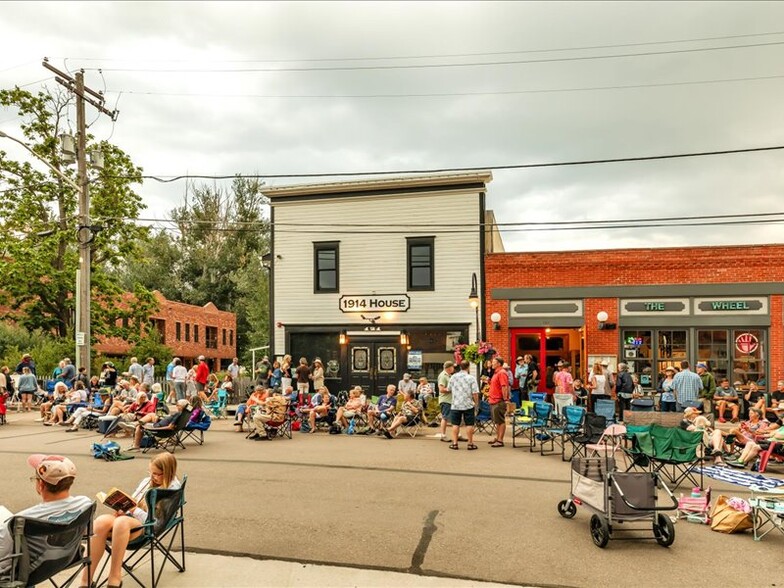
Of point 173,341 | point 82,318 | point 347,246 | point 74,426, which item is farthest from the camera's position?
point 173,341

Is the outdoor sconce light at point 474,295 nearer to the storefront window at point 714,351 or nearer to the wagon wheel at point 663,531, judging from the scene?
the storefront window at point 714,351

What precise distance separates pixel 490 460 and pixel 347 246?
12.9 meters

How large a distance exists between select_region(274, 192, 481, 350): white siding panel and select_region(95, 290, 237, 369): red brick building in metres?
17.3

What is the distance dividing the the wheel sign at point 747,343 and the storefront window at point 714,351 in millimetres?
392

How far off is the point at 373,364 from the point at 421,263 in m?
4.15

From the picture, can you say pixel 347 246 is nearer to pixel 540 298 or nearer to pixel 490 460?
pixel 540 298

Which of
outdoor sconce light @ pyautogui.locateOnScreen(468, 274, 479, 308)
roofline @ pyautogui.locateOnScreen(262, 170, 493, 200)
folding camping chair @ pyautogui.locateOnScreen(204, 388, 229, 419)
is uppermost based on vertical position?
roofline @ pyautogui.locateOnScreen(262, 170, 493, 200)

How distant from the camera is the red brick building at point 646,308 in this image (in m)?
18.5

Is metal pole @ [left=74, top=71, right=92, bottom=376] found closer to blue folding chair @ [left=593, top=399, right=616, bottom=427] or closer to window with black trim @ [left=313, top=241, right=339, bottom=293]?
window with black trim @ [left=313, top=241, right=339, bottom=293]

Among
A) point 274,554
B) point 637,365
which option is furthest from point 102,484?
point 637,365

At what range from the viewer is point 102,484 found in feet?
29.7

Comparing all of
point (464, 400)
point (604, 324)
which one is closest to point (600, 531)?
point (464, 400)

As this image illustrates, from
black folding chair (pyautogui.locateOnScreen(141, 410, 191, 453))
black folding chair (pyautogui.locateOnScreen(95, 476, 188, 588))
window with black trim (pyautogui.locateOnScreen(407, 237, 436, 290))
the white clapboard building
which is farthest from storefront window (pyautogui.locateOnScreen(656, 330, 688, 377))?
black folding chair (pyautogui.locateOnScreen(95, 476, 188, 588))

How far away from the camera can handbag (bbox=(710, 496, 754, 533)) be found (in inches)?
263
